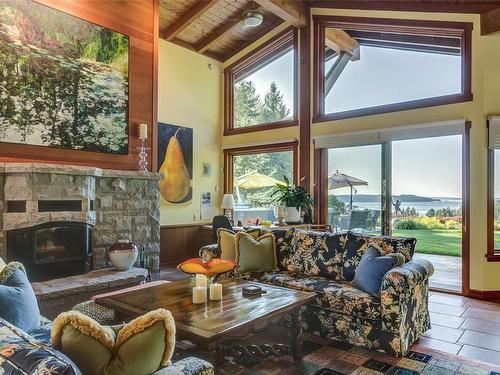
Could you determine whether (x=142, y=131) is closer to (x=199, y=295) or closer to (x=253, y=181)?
(x=253, y=181)

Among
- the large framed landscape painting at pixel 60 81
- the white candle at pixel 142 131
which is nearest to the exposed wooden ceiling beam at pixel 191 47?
the large framed landscape painting at pixel 60 81

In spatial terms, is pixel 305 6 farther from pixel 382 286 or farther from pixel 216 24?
pixel 382 286

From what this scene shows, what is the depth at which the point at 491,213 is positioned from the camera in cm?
449

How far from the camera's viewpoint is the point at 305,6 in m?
6.06

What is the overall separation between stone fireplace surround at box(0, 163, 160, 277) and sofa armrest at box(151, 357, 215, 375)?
3.16 m

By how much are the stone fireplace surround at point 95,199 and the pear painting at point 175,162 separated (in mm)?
1289

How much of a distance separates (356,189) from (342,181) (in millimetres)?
287

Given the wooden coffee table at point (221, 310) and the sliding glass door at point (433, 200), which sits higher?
the sliding glass door at point (433, 200)

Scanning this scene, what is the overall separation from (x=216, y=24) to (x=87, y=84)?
3155 millimetres

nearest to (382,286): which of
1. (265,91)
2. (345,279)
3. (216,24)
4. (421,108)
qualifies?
(345,279)

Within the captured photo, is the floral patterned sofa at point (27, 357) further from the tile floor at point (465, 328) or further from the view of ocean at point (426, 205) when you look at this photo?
the view of ocean at point (426, 205)

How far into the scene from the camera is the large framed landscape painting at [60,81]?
379cm

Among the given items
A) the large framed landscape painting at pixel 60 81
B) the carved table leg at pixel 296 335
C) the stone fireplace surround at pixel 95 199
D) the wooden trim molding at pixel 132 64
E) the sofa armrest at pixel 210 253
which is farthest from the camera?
the wooden trim molding at pixel 132 64

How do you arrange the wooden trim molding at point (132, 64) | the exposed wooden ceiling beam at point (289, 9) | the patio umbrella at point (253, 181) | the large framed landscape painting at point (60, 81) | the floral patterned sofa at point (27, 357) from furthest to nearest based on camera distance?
1. the patio umbrella at point (253, 181)
2. the exposed wooden ceiling beam at point (289, 9)
3. the wooden trim molding at point (132, 64)
4. the large framed landscape painting at point (60, 81)
5. the floral patterned sofa at point (27, 357)
